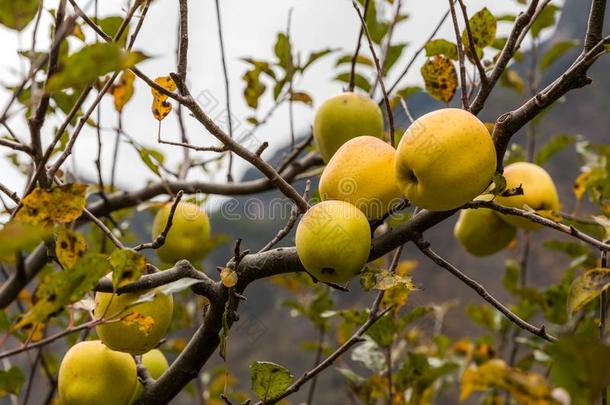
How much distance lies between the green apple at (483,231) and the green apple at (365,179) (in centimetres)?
48

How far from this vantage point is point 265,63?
1497 mm

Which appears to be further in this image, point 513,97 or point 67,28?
point 513,97

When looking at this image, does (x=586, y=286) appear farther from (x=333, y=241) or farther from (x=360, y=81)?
(x=360, y=81)

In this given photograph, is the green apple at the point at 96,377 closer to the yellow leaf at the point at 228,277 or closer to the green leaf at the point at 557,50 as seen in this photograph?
the yellow leaf at the point at 228,277

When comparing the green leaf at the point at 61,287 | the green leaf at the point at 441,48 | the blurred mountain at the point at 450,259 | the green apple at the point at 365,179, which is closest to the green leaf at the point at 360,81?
the green leaf at the point at 441,48

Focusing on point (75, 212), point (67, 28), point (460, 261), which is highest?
point (67, 28)

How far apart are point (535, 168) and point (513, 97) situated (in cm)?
366

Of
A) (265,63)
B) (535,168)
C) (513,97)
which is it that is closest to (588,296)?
(535,168)

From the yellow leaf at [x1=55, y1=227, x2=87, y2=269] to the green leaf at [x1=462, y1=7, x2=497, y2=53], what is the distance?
710 mm

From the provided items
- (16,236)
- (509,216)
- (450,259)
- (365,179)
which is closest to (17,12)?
(16,236)

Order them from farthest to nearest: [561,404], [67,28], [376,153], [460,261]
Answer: [460,261], [376,153], [67,28], [561,404]

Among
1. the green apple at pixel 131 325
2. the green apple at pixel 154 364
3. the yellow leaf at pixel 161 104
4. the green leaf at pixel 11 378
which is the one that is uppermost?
the yellow leaf at pixel 161 104

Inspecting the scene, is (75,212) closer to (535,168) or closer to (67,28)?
(67,28)

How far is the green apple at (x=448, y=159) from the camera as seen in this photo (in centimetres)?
75
